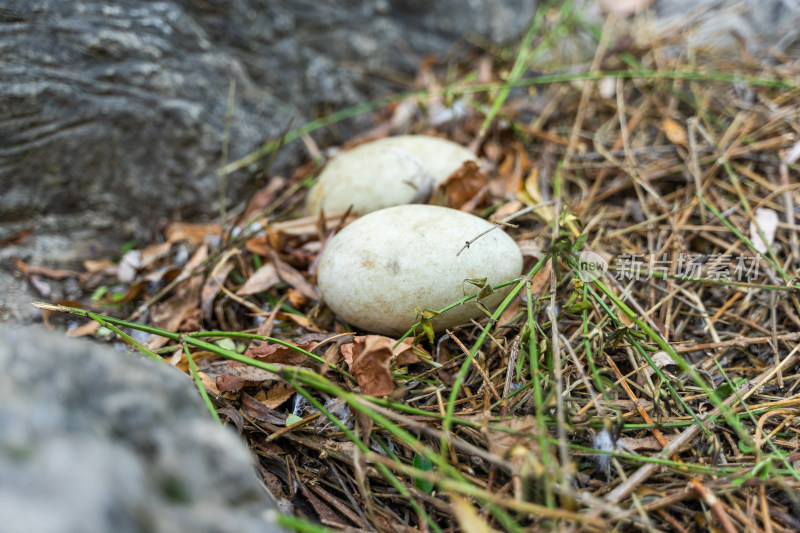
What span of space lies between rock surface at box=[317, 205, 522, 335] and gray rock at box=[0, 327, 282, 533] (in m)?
0.63

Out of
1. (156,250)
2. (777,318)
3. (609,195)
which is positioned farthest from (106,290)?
(777,318)

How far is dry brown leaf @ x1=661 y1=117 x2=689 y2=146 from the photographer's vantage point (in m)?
2.09

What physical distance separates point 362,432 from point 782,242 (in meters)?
1.42

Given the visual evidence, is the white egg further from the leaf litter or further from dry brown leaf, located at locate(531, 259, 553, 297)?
dry brown leaf, located at locate(531, 259, 553, 297)

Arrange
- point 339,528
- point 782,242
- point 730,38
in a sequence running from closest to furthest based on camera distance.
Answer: point 339,528 < point 782,242 < point 730,38

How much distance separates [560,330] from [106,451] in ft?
3.76

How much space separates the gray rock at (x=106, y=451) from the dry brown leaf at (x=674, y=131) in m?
1.93

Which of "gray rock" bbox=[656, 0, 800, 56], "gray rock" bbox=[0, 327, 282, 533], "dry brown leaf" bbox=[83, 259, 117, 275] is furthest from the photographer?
"gray rock" bbox=[656, 0, 800, 56]

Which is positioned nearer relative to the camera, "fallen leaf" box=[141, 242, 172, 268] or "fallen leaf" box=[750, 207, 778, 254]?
"fallen leaf" box=[750, 207, 778, 254]

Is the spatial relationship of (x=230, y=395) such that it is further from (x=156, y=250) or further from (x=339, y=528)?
(x=156, y=250)

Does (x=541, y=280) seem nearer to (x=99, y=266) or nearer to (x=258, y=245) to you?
(x=258, y=245)

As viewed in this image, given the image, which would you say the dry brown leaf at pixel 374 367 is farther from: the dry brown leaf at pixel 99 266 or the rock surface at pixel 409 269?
the dry brown leaf at pixel 99 266

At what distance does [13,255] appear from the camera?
1879mm

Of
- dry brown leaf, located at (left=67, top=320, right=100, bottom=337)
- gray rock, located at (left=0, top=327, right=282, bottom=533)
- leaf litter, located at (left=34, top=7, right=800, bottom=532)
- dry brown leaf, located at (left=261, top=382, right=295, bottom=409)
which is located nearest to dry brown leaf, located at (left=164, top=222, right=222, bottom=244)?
leaf litter, located at (left=34, top=7, right=800, bottom=532)
